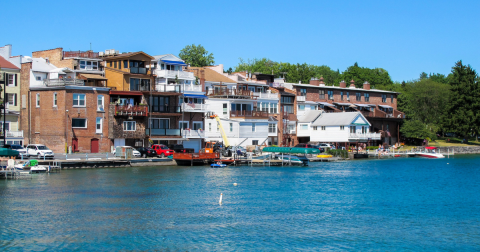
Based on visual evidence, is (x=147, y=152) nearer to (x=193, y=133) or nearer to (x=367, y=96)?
(x=193, y=133)

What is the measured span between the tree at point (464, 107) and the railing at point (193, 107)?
6062 cm

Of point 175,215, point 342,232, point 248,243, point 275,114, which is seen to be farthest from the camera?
point 275,114

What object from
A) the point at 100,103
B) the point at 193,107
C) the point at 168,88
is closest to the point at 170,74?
the point at 168,88

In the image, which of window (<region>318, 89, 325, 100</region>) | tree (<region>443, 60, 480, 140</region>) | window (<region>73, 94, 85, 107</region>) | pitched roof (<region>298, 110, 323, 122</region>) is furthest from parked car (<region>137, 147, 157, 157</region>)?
tree (<region>443, 60, 480, 140</region>)

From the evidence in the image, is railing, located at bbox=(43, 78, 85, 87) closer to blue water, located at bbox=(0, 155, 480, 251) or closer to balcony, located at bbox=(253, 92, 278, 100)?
blue water, located at bbox=(0, 155, 480, 251)

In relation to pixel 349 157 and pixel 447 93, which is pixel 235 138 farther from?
pixel 447 93

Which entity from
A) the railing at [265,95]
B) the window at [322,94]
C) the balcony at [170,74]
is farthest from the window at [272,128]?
the balcony at [170,74]

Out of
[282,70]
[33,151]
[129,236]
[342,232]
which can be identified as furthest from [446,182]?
[282,70]

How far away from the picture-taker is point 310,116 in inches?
4200

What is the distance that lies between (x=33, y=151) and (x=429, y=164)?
198 feet

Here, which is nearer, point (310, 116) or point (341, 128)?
point (341, 128)

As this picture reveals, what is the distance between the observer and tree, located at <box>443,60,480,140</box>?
114375mm

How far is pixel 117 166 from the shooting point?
66875mm

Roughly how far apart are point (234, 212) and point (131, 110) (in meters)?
41.5
